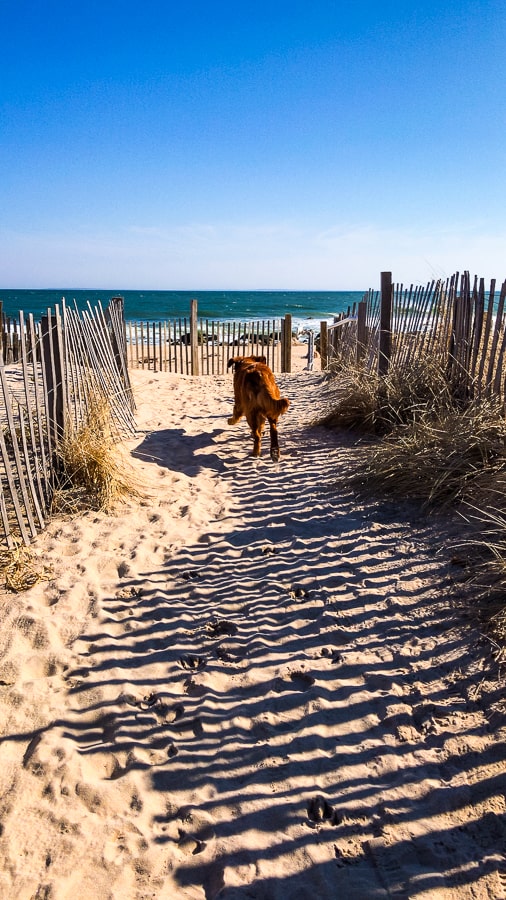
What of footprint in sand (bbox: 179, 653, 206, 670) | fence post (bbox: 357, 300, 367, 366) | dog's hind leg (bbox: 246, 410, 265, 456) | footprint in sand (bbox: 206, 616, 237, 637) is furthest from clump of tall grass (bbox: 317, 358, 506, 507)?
fence post (bbox: 357, 300, 367, 366)

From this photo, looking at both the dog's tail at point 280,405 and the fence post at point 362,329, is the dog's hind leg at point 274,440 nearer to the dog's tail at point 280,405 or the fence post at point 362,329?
the dog's tail at point 280,405

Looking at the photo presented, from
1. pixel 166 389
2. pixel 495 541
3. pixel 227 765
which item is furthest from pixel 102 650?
pixel 166 389

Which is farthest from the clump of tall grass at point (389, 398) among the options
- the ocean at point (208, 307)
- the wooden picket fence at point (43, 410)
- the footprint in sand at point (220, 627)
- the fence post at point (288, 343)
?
the ocean at point (208, 307)

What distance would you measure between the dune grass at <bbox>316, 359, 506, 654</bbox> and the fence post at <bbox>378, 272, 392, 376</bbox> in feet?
1.52

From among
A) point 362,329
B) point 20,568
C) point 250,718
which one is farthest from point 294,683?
point 362,329

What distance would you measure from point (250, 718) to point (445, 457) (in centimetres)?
263

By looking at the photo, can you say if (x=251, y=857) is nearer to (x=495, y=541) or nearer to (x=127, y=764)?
(x=127, y=764)

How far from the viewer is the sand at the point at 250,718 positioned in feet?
6.39

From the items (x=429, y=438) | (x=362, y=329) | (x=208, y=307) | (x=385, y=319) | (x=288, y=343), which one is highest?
(x=208, y=307)

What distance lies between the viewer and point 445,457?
14.6 ft

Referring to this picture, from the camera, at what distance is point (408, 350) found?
22.6 feet

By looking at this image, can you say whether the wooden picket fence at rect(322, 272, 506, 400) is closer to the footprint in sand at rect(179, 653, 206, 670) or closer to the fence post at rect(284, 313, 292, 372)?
the footprint in sand at rect(179, 653, 206, 670)

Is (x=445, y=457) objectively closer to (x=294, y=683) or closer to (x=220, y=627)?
(x=220, y=627)

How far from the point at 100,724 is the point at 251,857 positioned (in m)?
0.92
